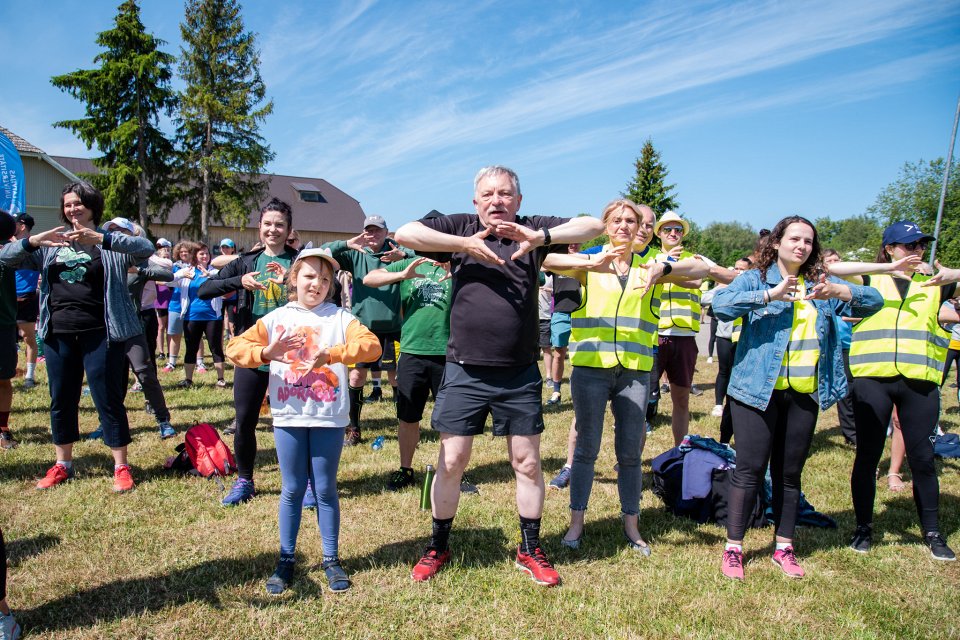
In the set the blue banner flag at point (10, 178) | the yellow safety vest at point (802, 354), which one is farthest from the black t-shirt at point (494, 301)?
the blue banner flag at point (10, 178)

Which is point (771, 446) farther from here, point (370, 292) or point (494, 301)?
point (370, 292)

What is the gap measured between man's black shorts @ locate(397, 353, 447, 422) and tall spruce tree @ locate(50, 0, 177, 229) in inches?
1142

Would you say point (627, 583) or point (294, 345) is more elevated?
point (294, 345)

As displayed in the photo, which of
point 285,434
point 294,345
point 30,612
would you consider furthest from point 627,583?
point 30,612

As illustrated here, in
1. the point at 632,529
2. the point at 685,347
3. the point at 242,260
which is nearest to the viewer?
the point at 632,529

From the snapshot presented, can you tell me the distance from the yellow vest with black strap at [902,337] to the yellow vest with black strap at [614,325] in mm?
1666

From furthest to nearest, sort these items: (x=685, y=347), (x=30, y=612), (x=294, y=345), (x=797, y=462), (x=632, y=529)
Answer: (x=685, y=347)
(x=632, y=529)
(x=797, y=462)
(x=294, y=345)
(x=30, y=612)

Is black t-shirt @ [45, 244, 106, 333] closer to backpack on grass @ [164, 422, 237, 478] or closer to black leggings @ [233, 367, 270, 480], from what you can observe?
backpack on grass @ [164, 422, 237, 478]

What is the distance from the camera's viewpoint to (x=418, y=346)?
4.94m

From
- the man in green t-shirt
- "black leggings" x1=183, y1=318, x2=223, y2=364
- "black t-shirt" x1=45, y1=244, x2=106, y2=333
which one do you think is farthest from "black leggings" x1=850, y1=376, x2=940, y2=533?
"black leggings" x1=183, y1=318, x2=223, y2=364

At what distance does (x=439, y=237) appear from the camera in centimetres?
323

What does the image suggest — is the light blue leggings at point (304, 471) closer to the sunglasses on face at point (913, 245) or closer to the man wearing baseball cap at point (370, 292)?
the man wearing baseball cap at point (370, 292)

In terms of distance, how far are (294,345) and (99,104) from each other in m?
32.7

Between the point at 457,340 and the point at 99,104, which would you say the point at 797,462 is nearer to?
the point at 457,340
